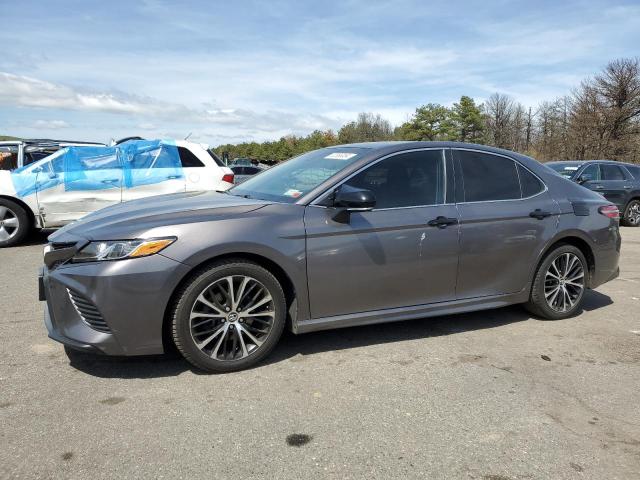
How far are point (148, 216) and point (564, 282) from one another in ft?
12.0

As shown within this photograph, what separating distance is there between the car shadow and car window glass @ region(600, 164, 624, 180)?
835 cm

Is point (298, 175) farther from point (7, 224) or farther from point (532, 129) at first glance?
point (532, 129)

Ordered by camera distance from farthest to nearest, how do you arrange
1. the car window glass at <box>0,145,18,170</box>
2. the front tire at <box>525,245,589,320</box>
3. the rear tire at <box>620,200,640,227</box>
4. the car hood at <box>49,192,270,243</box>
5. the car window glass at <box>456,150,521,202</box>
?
the rear tire at <box>620,200,640,227</box>, the car window glass at <box>0,145,18,170</box>, the front tire at <box>525,245,589,320</box>, the car window glass at <box>456,150,521,202</box>, the car hood at <box>49,192,270,243</box>

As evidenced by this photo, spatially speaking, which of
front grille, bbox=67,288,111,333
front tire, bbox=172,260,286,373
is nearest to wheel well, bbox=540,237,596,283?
front tire, bbox=172,260,286,373

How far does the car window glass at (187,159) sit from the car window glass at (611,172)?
9607 mm

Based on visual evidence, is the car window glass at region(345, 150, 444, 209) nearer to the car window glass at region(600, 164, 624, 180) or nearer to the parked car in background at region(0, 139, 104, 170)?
the parked car in background at region(0, 139, 104, 170)

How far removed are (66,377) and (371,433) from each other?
2022mm

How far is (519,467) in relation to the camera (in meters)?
2.45

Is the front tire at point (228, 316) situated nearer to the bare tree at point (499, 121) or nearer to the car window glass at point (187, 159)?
the car window glass at point (187, 159)

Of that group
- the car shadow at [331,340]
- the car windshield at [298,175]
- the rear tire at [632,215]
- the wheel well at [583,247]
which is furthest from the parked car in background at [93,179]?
the rear tire at [632,215]

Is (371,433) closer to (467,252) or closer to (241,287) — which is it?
(241,287)

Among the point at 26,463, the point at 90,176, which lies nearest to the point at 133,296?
the point at 26,463

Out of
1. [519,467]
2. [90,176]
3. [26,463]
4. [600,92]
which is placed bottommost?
[519,467]

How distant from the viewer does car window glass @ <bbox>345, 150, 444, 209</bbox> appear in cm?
384
